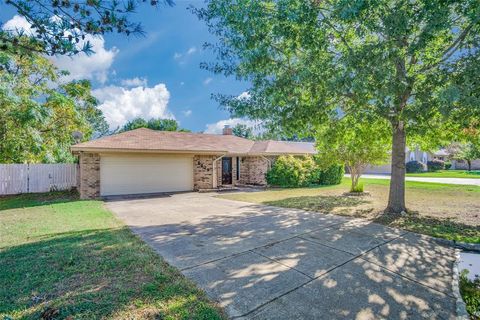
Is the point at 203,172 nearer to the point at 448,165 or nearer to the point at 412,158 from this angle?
the point at 412,158

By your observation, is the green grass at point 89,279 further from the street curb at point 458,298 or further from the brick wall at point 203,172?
the brick wall at point 203,172

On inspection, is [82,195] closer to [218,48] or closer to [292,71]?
[218,48]

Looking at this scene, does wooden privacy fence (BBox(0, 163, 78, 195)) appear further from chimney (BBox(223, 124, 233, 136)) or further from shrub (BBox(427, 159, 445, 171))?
shrub (BBox(427, 159, 445, 171))

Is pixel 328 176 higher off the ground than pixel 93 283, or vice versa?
pixel 328 176

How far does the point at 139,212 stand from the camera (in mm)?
9312

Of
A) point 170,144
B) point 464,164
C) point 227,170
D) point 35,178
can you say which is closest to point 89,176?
point 35,178

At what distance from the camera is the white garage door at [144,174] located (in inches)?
536

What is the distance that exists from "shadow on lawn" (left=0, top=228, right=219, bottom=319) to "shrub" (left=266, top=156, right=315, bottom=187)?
43.7ft

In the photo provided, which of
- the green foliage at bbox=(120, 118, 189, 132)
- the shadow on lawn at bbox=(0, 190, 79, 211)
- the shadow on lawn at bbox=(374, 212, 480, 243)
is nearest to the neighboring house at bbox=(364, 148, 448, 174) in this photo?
the shadow on lawn at bbox=(374, 212, 480, 243)

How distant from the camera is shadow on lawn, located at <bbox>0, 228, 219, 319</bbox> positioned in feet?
9.85

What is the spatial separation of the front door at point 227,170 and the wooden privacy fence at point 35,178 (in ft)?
31.1

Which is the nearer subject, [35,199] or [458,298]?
[458,298]

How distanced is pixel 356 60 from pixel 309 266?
190 inches

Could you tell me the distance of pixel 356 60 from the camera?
20.0ft
